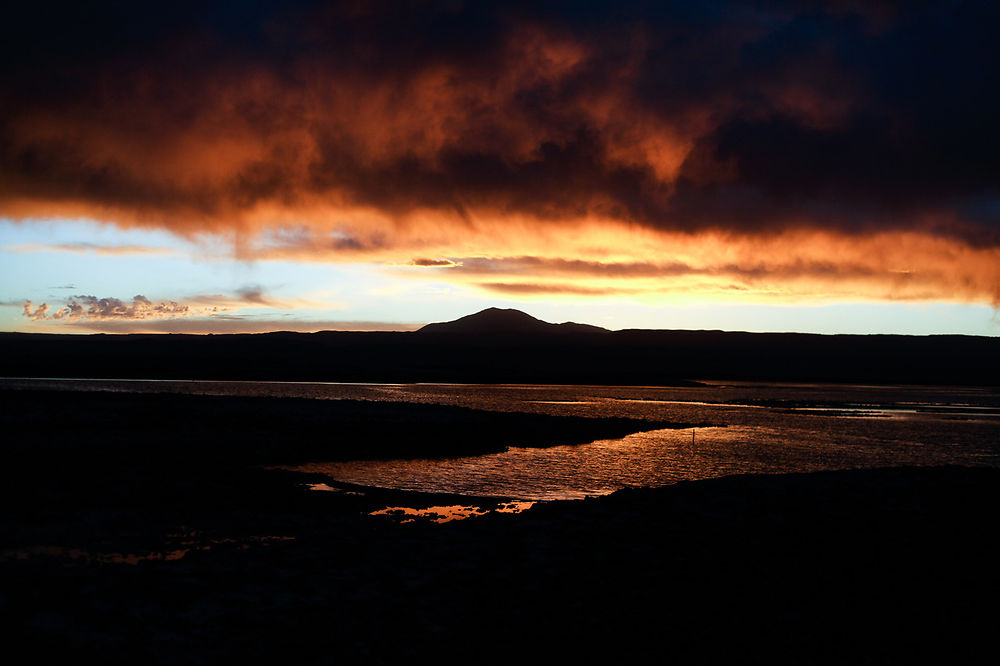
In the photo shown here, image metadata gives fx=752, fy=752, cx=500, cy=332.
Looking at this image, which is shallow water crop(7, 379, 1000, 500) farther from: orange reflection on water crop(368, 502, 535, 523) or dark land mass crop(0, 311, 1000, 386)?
dark land mass crop(0, 311, 1000, 386)

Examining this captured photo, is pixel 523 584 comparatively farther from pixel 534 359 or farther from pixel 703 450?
pixel 534 359

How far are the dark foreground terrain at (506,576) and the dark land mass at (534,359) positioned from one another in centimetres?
7779

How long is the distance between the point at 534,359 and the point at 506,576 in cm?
14023

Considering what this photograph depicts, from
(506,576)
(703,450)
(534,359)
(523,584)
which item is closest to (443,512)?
(506,576)

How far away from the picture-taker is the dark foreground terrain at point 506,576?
348 inches

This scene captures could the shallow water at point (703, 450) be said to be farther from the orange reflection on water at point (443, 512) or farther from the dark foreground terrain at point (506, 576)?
the dark foreground terrain at point (506, 576)

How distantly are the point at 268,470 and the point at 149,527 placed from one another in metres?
8.62

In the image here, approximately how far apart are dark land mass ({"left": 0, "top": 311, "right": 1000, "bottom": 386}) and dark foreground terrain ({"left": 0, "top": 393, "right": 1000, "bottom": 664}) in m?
77.8

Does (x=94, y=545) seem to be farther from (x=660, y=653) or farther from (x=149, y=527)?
Answer: (x=660, y=653)

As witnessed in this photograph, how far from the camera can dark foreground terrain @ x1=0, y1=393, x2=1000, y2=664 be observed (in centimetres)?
884

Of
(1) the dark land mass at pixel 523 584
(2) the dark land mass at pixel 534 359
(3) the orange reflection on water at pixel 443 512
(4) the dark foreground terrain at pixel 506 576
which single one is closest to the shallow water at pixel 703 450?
(3) the orange reflection on water at pixel 443 512

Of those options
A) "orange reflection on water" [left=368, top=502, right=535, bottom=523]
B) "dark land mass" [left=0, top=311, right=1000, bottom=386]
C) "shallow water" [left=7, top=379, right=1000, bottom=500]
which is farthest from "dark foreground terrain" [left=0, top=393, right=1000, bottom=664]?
"dark land mass" [left=0, top=311, right=1000, bottom=386]

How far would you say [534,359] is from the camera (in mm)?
151500

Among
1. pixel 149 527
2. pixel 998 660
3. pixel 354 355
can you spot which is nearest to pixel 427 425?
pixel 149 527
